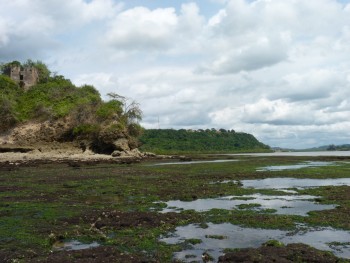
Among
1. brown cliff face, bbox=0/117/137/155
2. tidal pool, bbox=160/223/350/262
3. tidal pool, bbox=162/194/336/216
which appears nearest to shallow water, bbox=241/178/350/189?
tidal pool, bbox=162/194/336/216

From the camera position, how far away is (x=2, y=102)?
70.8 meters

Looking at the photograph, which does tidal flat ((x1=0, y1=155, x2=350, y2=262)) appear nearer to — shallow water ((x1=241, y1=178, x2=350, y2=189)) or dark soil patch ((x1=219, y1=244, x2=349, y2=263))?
dark soil patch ((x1=219, y1=244, x2=349, y2=263))

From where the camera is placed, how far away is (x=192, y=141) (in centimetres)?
16425

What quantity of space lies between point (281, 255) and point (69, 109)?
2656 inches

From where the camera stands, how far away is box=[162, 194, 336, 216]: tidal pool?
18.9 meters

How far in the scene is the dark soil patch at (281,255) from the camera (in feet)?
34.8

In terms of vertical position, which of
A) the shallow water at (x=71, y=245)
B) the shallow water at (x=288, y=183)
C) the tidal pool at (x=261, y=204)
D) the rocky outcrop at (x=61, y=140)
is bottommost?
the shallow water at (x=71, y=245)

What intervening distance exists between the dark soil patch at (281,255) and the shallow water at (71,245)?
15.2 ft

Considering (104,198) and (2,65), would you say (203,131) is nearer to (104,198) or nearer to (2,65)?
(2,65)

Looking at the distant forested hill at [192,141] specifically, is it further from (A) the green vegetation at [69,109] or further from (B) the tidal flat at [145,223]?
(B) the tidal flat at [145,223]

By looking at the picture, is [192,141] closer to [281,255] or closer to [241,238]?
[241,238]

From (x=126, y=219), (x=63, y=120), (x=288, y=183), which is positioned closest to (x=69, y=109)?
(x=63, y=120)

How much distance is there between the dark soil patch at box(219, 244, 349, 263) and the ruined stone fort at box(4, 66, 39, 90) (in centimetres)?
8195

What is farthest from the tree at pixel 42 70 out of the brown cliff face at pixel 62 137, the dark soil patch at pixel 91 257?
the dark soil patch at pixel 91 257
